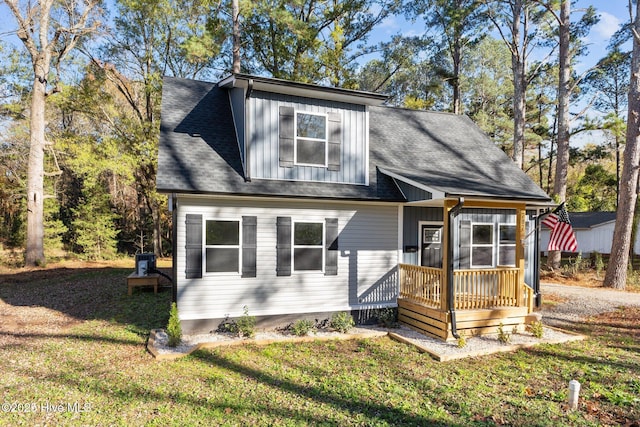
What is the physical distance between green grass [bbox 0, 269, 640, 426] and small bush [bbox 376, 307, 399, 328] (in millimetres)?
903

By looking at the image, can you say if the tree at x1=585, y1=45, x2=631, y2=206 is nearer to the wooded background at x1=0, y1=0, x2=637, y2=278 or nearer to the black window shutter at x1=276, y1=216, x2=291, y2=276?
the wooded background at x1=0, y1=0, x2=637, y2=278

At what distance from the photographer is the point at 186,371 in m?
5.99

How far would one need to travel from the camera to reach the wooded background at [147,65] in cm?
1678

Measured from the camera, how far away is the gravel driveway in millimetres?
9984

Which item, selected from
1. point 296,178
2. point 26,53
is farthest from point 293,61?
point 296,178

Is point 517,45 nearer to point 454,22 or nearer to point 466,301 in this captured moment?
point 454,22

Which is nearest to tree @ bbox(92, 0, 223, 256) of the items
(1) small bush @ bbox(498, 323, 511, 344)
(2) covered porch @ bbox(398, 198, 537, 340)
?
(2) covered porch @ bbox(398, 198, 537, 340)

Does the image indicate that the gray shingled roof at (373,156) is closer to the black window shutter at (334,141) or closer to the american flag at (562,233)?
the black window shutter at (334,141)

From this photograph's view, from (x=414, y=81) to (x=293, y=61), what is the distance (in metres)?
10.2

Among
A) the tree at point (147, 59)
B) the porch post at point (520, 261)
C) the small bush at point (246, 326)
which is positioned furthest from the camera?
the tree at point (147, 59)

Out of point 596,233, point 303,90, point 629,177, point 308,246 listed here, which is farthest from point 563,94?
point 308,246

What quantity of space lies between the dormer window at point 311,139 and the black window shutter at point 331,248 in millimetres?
1383

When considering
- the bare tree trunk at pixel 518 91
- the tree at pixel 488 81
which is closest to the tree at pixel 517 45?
the bare tree trunk at pixel 518 91

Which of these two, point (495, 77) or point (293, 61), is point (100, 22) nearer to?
point (293, 61)
